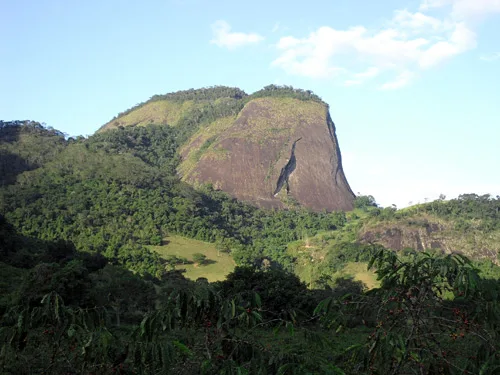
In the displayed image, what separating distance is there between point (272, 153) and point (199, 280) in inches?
3694

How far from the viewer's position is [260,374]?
2857mm

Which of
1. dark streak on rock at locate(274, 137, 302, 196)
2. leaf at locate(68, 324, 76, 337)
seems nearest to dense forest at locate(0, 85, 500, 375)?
leaf at locate(68, 324, 76, 337)

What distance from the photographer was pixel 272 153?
96.9m

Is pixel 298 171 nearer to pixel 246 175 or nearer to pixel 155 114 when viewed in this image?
pixel 246 175

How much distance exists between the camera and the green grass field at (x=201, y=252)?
161 ft

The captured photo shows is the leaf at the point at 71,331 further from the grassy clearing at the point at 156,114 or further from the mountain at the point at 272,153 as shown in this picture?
the grassy clearing at the point at 156,114

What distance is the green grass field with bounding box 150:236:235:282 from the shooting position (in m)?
49.0

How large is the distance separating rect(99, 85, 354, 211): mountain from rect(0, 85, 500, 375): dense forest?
3534 mm

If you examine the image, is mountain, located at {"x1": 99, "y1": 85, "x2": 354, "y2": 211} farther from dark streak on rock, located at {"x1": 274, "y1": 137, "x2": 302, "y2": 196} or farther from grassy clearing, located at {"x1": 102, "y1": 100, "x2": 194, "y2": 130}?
grassy clearing, located at {"x1": 102, "y1": 100, "x2": 194, "y2": 130}

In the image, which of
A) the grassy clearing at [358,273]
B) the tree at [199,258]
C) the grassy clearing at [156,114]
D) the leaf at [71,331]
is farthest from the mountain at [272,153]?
the leaf at [71,331]

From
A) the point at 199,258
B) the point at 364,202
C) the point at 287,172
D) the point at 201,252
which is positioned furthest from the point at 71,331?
the point at 364,202

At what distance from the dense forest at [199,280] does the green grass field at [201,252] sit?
143cm

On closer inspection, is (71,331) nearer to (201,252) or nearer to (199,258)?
(199,258)

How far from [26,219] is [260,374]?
55.8 metres
